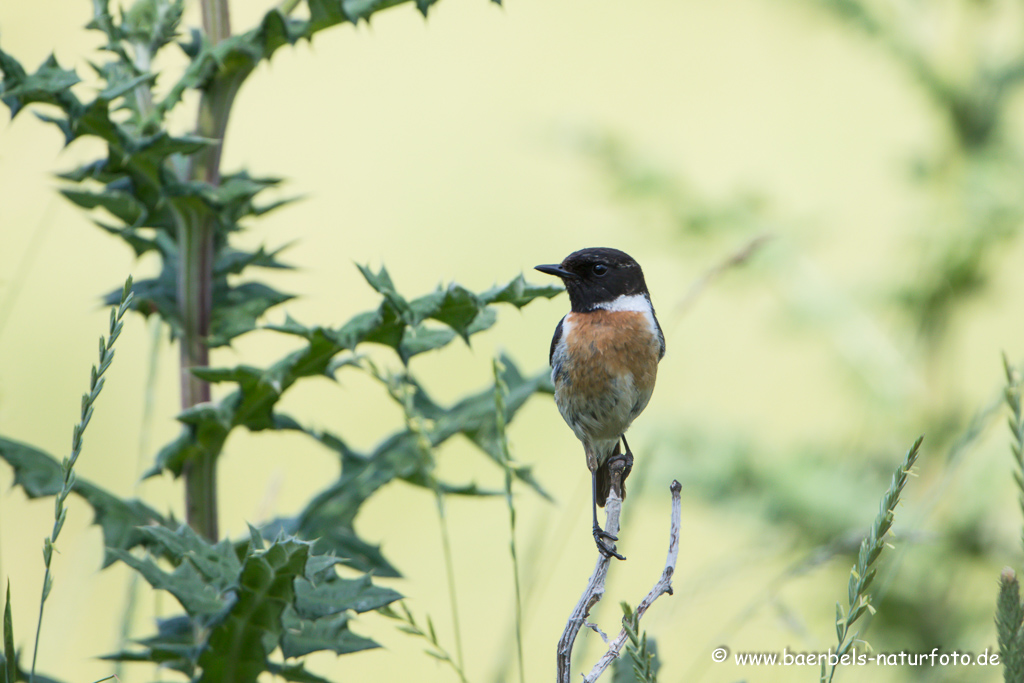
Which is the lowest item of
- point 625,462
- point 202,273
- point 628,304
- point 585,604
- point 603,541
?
point 585,604

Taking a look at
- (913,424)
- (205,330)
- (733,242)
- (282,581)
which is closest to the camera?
(282,581)

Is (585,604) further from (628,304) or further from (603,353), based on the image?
(628,304)

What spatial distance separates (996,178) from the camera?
4973 millimetres

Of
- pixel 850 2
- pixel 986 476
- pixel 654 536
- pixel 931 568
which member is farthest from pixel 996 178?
pixel 654 536

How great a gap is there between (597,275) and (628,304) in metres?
0.20

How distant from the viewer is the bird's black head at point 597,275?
4.81 ft

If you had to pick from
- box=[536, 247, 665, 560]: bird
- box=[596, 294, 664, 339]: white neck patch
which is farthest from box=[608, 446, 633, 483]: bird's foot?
Answer: box=[596, 294, 664, 339]: white neck patch

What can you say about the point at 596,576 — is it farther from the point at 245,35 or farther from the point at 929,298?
the point at 929,298

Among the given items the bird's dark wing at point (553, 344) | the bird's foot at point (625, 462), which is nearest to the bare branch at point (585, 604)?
the bird's foot at point (625, 462)

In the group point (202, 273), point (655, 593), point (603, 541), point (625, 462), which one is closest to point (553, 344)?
point (625, 462)

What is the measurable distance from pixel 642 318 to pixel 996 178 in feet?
14.0

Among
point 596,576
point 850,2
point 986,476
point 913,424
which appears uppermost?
point 850,2

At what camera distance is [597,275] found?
4.94 ft

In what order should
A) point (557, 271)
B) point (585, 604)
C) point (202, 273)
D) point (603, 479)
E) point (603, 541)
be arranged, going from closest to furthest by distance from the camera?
point (585, 604)
point (603, 541)
point (557, 271)
point (603, 479)
point (202, 273)
